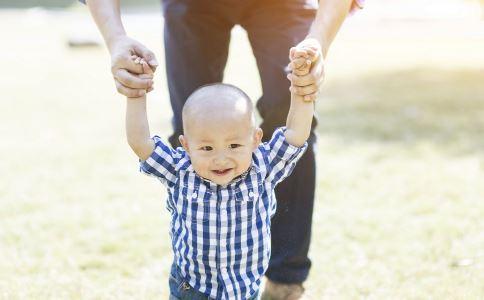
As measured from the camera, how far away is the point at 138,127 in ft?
6.47

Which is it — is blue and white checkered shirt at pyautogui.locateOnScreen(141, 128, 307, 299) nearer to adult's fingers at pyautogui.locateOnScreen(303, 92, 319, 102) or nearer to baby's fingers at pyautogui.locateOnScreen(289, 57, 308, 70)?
adult's fingers at pyautogui.locateOnScreen(303, 92, 319, 102)

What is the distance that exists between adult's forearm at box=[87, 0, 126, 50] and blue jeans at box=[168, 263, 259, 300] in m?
0.67

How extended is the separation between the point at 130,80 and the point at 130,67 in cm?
3

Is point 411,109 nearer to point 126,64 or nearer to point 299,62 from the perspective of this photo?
point 299,62

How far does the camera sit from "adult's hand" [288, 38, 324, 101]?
190cm

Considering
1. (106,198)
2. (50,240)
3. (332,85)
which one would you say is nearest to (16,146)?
(106,198)

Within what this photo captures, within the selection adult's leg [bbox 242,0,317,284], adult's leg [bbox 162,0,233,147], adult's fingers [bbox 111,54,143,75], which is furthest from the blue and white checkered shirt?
adult's leg [bbox 162,0,233,147]

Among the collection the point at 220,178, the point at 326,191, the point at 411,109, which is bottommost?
the point at 326,191

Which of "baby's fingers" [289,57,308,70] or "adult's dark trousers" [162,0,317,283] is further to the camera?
"adult's dark trousers" [162,0,317,283]

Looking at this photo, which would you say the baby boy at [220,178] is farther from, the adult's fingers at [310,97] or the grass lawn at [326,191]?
the grass lawn at [326,191]

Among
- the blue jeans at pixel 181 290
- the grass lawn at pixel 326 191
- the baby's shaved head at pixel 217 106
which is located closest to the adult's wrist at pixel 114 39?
the baby's shaved head at pixel 217 106

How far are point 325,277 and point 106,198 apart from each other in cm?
153

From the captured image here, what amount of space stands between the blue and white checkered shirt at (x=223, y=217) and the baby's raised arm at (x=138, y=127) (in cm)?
3

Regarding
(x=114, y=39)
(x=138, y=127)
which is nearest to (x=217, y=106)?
(x=138, y=127)
